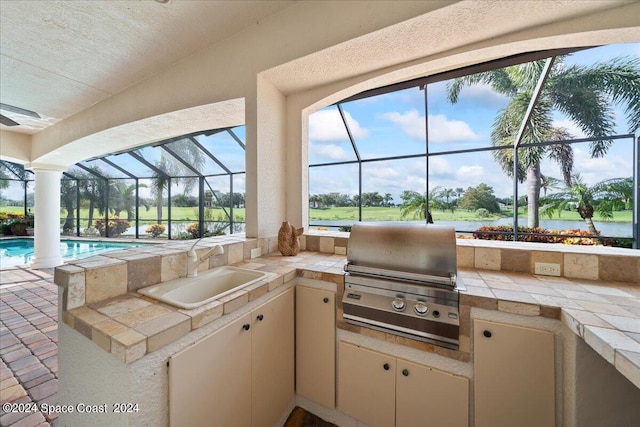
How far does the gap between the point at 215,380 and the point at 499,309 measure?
129cm

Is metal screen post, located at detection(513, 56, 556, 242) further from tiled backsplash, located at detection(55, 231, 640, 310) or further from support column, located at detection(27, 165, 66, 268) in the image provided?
support column, located at detection(27, 165, 66, 268)

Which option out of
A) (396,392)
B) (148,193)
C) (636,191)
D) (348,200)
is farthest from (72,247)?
(636,191)

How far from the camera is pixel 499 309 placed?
3.41 feet

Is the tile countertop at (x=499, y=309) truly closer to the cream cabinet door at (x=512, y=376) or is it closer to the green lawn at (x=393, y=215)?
the cream cabinet door at (x=512, y=376)

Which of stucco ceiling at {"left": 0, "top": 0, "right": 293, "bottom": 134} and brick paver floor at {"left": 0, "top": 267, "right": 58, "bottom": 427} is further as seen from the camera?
stucco ceiling at {"left": 0, "top": 0, "right": 293, "bottom": 134}

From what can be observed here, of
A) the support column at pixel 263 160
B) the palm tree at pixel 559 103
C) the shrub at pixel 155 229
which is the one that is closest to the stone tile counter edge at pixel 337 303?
the support column at pixel 263 160

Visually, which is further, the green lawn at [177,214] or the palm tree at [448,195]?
the green lawn at [177,214]

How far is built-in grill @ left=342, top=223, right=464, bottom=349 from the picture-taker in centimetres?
113

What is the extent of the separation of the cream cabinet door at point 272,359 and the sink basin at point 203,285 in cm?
22

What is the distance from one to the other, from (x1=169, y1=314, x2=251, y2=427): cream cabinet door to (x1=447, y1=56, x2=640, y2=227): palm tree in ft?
15.9

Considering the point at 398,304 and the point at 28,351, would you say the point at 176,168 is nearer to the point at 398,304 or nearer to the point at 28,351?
the point at 28,351

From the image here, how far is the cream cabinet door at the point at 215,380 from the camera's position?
2.73ft

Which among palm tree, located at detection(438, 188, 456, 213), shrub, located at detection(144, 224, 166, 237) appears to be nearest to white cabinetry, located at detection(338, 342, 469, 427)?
palm tree, located at detection(438, 188, 456, 213)

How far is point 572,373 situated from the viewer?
0.93m
